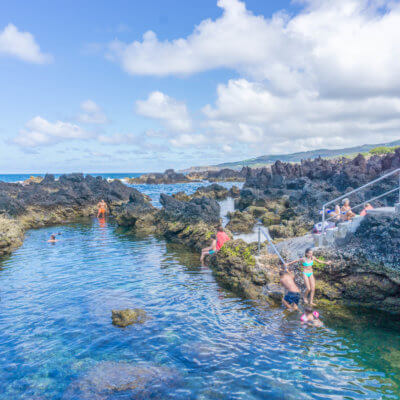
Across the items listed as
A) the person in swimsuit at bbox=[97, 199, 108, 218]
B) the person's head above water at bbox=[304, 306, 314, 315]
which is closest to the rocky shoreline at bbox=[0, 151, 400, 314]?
the person's head above water at bbox=[304, 306, 314, 315]

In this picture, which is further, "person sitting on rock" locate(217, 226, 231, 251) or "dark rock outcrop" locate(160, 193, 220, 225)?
"dark rock outcrop" locate(160, 193, 220, 225)

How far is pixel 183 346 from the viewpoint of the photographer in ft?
30.8

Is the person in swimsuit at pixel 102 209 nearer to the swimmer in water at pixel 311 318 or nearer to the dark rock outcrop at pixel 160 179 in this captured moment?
the swimmer in water at pixel 311 318

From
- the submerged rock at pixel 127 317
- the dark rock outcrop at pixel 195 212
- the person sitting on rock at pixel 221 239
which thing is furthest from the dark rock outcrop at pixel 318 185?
the submerged rock at pixel 127 317

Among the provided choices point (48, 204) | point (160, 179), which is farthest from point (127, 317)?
point (160, 179)

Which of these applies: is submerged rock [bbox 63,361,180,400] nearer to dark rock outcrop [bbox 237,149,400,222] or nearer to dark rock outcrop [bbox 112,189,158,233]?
dark rock outcrop [bbox 237,149,400,222]

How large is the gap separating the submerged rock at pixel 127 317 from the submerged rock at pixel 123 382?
2248mm

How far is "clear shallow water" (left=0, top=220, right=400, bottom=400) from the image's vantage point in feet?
24.6

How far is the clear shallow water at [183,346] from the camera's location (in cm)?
749

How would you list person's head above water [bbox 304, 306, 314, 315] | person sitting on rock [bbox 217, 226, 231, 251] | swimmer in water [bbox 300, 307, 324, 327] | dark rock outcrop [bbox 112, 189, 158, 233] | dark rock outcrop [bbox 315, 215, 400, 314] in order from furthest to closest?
dark rock outcrop [bbox 112, 189, 158, 233]
person sitting on rock [bbox 217, 226, 231, 251]
dark rock outcrop [bbox 315, 215, 400, 314]
person's head above water [bbox 304, 306, 314, 315]
swimmer in water [bbox 300, 307, 324, 327]

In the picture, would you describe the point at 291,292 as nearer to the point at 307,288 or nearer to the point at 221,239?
the point at 307,288

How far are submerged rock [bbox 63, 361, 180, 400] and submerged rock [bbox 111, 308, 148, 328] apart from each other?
88.5 inches

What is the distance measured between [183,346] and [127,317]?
8.77 ft

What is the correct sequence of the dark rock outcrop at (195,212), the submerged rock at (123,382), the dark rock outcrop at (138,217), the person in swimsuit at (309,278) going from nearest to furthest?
the submerged rock at (123,382)
the person in swimsuit at (309,278)
the dark rock outcrop at (195,212)
the dark rock outcrop at (138,217)
